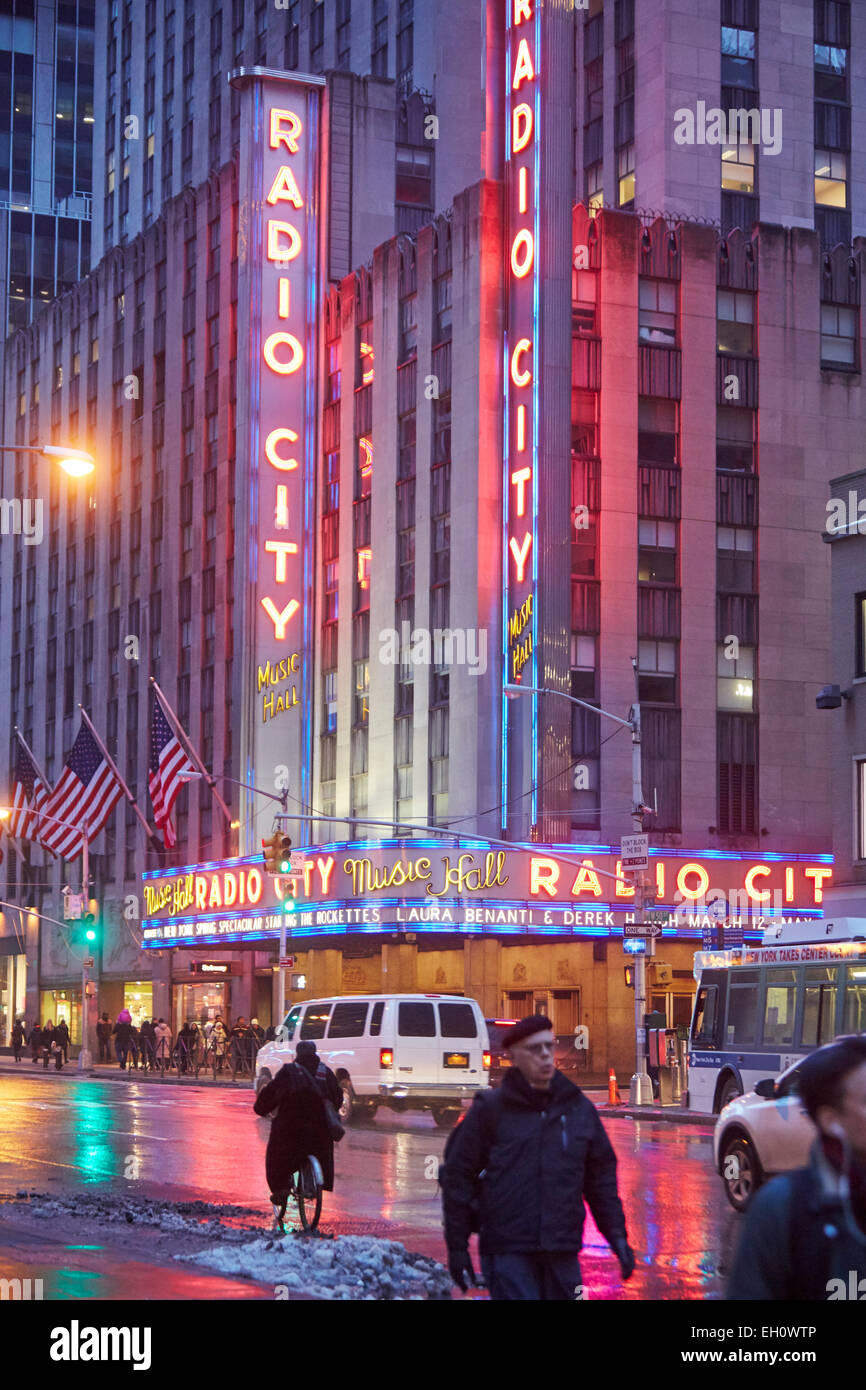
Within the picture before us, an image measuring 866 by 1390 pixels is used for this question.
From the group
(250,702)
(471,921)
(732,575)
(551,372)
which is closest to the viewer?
(471,921)

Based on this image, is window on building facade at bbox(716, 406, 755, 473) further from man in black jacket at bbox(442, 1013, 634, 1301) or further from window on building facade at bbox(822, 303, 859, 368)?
man in black jacket at bbox(442, 1013, 634, 1301)

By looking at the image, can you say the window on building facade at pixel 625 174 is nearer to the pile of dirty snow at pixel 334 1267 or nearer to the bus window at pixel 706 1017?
the bus window at pixel 706 1017

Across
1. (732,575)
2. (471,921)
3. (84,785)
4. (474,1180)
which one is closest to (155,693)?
(84,785)

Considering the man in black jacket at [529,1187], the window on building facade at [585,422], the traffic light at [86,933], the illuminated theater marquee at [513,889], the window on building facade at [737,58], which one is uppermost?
the window on building facade at [737,58]

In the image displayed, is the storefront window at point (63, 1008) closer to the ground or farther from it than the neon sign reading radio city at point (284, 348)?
closer to the ground

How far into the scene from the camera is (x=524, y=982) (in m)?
55.9

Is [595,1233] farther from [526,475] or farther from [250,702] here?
[250,702]

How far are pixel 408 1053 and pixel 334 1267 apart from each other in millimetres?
19452

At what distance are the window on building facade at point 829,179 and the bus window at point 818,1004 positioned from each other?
48.8 m

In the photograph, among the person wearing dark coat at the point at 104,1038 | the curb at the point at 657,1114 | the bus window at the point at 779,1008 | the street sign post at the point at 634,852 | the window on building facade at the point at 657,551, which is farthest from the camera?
the person wearing dark coat at the point at 104,1038

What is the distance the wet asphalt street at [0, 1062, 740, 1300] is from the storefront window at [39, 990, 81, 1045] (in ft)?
145

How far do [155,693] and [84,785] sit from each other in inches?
149

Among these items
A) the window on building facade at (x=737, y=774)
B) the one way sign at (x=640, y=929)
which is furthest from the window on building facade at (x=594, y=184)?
the one way sign at (x=640, y=929)

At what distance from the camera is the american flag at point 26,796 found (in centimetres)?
6406
